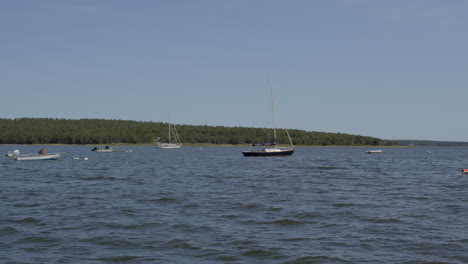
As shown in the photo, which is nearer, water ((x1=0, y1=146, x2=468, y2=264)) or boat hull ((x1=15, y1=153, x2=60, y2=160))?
water ((x1=0, y1=146, x2=468, y2=264))

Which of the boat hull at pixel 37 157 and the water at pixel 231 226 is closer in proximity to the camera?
the water at pixel 231 226

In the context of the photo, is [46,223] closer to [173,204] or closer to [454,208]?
[173,204]

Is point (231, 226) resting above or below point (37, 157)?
below

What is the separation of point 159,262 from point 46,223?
9.79 m

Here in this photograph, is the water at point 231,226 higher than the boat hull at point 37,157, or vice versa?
the boat hull at point 37,157

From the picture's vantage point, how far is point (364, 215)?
1062 inches

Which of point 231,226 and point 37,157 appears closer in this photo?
point 231,226

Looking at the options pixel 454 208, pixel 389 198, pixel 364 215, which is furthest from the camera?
pixel 389 198

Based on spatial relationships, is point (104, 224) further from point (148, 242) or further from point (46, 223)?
point (148, 242)

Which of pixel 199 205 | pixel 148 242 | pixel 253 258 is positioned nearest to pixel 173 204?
pixel 199 205

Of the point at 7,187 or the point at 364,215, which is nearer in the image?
the point at 364,215

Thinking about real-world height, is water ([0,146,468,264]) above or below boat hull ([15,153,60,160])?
below

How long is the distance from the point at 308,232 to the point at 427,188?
83.8 feet

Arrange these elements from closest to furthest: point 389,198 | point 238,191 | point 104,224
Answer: point 104,224 < point 389,198 < point 238,191
